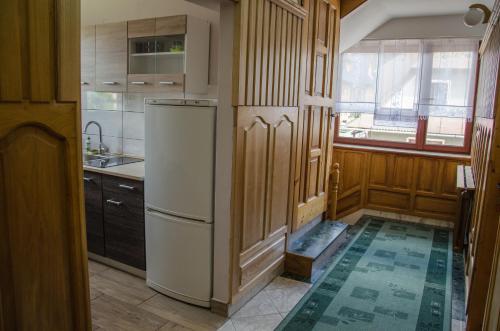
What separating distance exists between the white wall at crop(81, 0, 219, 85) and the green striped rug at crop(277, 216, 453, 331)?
6.29 feet

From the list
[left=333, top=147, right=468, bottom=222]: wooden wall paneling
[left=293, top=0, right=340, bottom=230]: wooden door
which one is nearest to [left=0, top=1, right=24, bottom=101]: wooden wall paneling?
[left=293, top=0, right=340, bottom=230]: wooden door

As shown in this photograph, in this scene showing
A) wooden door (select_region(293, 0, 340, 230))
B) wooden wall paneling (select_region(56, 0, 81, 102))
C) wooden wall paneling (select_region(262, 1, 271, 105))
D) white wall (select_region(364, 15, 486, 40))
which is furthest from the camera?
white wall (select_region(364, 15, 486, 40))

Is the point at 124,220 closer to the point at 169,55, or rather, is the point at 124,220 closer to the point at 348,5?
the point at 169,55

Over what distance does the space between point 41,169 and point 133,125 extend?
8.80 feet

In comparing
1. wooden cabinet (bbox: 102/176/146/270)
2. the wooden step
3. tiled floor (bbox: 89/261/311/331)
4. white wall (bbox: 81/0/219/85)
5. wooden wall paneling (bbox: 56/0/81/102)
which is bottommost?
tiled floor (bbox: 89/261/311/331)

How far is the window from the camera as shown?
15.9 ft

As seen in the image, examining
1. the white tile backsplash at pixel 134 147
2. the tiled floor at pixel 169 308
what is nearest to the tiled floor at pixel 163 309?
the tiled floor at pixel 169 308

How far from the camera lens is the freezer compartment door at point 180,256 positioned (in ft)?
9.05

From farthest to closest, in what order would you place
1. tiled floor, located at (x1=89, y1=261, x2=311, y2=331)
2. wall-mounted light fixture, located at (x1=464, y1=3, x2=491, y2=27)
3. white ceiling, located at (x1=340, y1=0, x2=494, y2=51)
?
white ceiling, located at (x1=340, y1=0, x2=494, y2=51), wall-mounted light fixture, located at (x1=464, y1=3, x2=491, y2=27), tiled floor, located at (x1=89, y1=261, x2=311, y2=331)

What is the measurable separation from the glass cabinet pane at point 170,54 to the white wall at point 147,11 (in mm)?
256

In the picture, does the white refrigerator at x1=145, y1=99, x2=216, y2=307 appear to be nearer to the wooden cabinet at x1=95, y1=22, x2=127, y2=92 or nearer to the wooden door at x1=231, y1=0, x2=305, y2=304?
the wooden door at x1=231, y1=0, x2=305, y2=304

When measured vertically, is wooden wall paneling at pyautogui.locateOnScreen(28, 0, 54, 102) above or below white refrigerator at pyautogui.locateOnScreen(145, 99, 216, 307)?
above

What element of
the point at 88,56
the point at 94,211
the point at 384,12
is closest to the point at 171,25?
the point at 88,56

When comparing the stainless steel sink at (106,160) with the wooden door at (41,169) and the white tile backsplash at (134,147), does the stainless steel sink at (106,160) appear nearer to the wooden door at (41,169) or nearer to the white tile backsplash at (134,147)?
the white tile backsplash at (134,147)
